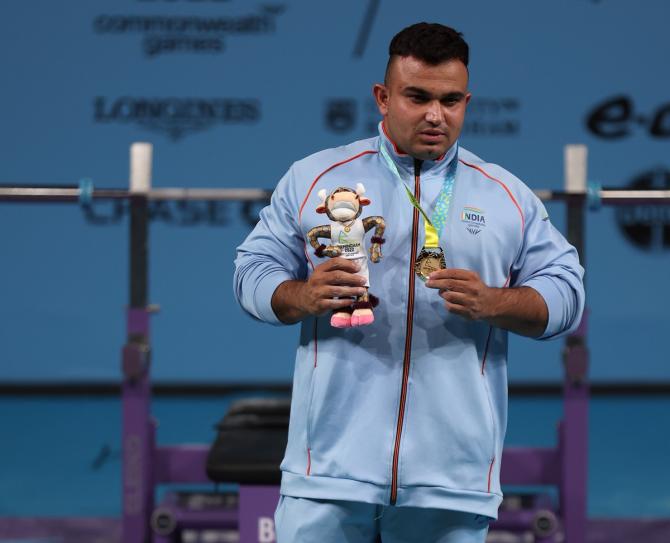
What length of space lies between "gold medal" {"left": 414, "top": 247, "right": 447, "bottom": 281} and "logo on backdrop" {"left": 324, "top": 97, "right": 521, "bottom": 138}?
15.7 ft

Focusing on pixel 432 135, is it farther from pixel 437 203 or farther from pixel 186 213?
pixel 186 213

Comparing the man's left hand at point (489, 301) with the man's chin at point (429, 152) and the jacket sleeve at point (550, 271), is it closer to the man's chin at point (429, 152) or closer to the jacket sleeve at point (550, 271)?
the jacket sleeve at point (550, 271)

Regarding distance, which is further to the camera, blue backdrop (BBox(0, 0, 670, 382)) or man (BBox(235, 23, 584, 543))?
blue backdrop (BBox(0, 0, 670, 382))

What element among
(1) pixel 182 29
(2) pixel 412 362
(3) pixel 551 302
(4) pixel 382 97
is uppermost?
(1) pixel 182 29

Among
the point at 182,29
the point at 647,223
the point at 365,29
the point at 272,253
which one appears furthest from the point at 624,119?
the point at 272,253

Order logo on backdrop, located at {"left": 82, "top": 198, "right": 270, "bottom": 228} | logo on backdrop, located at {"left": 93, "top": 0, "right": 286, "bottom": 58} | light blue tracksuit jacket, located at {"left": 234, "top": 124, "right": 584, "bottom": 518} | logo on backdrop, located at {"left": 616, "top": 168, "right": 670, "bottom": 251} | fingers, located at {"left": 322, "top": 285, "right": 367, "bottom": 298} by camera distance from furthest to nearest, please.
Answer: logo on backdrop, located at {"left": 616, "top": 168, "right": 670, "bottom": 251}, logo on backdrop, located at {"left": 82, "top": 198, "right": 270, "bottom": 228}, logo on backdrop, located at {"left": 93, "top": 0, "right": 286, "bottom": 58}, light blue tracksuit jacket, located at {"left": 234, "top": 124, "right": 584, "bottom": 518}, fingers, located at {"left": 322, "top": 285, "right": 367, "bottom": 298}

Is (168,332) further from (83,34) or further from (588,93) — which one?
(588,93)

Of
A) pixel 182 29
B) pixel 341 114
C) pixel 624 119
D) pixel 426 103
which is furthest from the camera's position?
pixel 624 119

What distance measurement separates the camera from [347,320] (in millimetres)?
1703

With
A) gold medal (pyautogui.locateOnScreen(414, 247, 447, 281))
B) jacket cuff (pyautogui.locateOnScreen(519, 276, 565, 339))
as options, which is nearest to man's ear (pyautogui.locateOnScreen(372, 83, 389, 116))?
gold medal (pyautogui.locateOnScreen(414, 247, 447, 281))

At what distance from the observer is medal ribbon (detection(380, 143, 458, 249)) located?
1.74 meters

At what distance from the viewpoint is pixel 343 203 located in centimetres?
174

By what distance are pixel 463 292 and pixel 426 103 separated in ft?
1.08

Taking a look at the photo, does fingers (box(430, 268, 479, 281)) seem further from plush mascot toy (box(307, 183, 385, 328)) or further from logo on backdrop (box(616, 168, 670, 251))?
logo on backdrop (box(616, 168, 670, 251))
